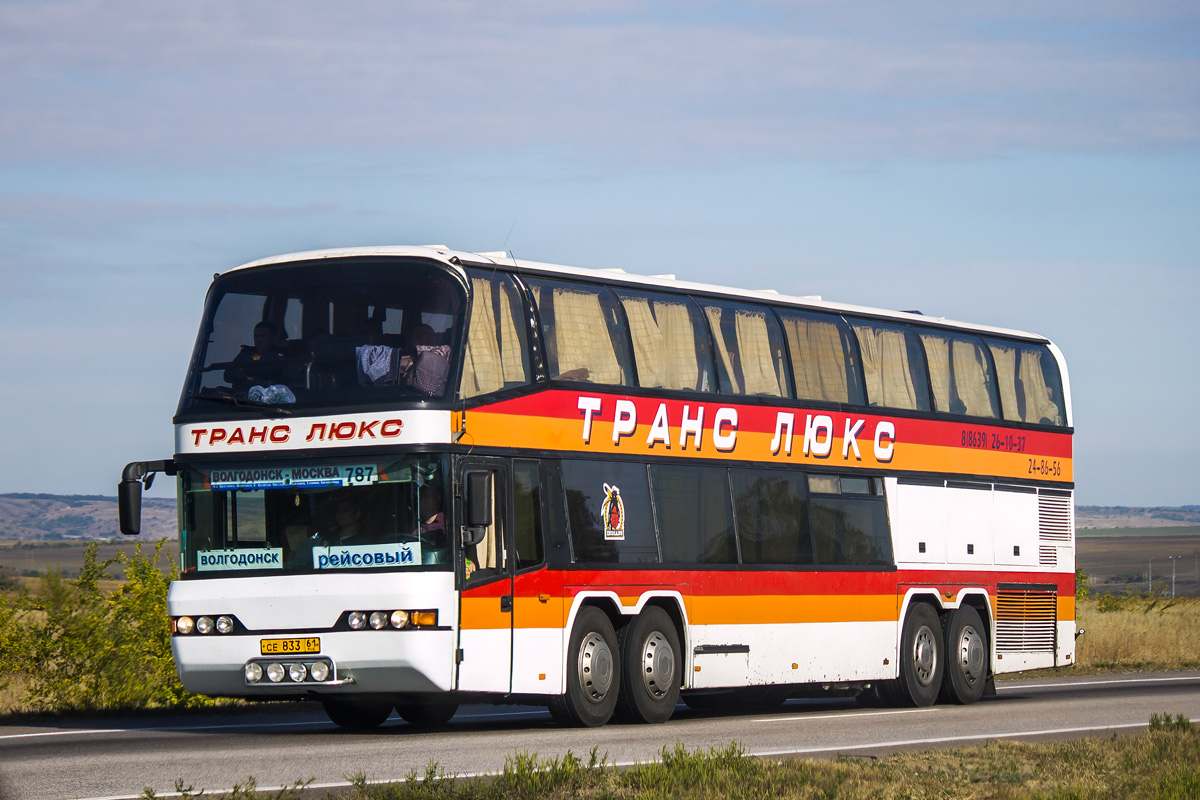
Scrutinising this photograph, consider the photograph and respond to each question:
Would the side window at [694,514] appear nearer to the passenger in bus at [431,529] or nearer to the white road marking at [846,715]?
the white road marking at [846,715]

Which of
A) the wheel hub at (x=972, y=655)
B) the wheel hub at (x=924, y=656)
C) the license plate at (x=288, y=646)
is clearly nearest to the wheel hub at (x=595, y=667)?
the license plate at (x=288, y=646)

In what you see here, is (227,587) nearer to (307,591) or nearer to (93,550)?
(307,591)

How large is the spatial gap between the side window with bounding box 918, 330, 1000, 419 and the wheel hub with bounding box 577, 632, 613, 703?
732 cm

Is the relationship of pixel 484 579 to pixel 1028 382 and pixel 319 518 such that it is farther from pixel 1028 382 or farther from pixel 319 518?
pixel 1028 382

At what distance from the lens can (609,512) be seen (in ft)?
57.9

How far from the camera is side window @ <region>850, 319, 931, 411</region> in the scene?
21.8 metres

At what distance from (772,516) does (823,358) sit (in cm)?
226

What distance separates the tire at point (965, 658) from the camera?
22781mm

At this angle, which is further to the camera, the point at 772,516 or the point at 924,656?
the point at 924,656

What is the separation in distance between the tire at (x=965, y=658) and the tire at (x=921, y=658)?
0.53 feet

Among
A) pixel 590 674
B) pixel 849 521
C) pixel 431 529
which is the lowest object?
pixel 590 674

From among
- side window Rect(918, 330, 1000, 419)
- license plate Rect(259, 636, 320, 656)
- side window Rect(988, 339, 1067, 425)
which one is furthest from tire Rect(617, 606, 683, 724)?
side window Rect(988, 339, 1067, 425)

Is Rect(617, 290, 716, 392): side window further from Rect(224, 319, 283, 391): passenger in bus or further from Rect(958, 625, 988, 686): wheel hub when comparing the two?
Rect(958, 625, 988, 686): wheel hub

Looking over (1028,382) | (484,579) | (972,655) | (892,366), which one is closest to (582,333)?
(484,579)
